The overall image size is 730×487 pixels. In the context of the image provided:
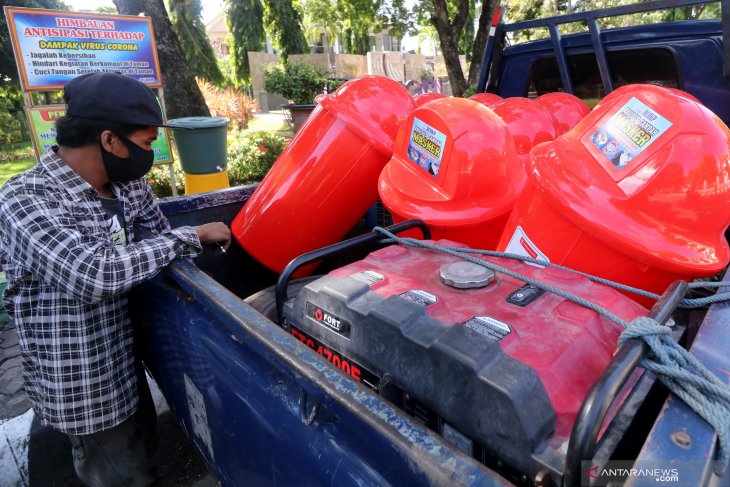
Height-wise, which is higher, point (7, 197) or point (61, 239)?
point (7, 197)

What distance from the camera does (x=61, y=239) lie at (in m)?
1.43

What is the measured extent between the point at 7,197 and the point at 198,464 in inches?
63.7

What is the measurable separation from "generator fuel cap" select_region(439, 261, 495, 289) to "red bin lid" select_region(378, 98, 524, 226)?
38 cm

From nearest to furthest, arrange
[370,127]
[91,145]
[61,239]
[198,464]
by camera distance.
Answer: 1. [61,239]
2. [91,145]
3. [370,127]
4. [198,464]

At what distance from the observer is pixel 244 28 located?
28031 mm

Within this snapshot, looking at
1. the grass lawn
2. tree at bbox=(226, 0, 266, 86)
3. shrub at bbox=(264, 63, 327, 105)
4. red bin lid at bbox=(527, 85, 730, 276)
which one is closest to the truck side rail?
red bin lid at bbox=(527, 85, 730, 276)

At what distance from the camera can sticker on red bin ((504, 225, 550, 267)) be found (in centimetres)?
152

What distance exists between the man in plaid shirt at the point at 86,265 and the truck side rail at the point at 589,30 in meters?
2.48

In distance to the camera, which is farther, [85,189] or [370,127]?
[370,127]

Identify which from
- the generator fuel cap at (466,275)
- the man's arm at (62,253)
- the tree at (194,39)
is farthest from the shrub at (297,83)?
the tree at (194,39)

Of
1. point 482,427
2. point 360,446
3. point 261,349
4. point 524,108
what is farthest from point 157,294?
point 524,108

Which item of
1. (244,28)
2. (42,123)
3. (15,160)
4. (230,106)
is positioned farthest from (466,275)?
(244,28)

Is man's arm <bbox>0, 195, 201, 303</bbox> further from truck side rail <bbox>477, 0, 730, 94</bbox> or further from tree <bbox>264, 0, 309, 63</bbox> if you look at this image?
tree <bbox>264, 0, 309, 63</bbox>

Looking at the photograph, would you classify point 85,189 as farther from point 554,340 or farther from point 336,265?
point 554,340
